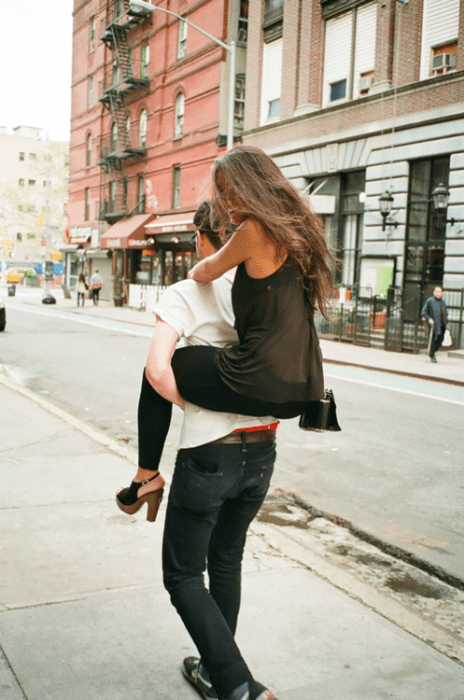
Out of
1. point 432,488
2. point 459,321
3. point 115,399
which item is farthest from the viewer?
point 459,321

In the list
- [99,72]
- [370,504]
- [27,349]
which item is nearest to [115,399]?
[370,504]

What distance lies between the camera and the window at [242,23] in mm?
28766

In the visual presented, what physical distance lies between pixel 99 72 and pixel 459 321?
30.2 meters

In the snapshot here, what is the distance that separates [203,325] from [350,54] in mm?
22816

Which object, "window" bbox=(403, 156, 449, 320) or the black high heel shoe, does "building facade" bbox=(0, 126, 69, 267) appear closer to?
"window" bbox=(403, 156, 449, 320)

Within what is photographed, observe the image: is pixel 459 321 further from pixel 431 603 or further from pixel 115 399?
pixel 431 603

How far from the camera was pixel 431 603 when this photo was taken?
387cm

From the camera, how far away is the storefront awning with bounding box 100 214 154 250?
3338 cm

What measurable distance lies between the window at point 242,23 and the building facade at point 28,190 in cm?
3417

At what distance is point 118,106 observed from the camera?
122 ft

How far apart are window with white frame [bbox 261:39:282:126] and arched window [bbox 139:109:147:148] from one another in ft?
32.9

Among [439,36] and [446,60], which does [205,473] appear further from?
[439,36]

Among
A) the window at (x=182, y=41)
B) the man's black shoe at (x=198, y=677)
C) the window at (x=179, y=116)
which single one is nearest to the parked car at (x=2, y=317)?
the window at (x=179, y=116)

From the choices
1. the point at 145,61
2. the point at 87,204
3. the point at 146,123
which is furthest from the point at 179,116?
the point at 87,204
